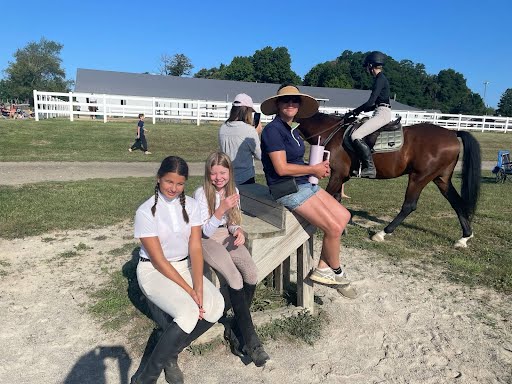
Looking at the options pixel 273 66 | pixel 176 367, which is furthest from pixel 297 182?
pixel 273 66

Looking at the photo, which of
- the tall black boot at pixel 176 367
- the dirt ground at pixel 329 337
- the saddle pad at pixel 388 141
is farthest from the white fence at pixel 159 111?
the tall black boot at pixel 176 367

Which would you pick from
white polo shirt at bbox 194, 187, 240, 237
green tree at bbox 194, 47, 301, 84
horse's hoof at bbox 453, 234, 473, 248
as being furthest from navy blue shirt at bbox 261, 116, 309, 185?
green tree at bbox 194, 47, 301, 84

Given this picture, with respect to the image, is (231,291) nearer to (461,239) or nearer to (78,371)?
(78,371)

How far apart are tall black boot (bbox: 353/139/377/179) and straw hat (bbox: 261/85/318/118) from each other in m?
2.26

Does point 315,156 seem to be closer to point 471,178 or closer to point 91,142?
point 471,178

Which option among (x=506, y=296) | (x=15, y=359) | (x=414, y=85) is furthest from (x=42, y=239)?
(x=414, y=85)

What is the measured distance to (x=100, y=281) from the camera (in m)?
4.43

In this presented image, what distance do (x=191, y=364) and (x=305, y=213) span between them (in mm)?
1516

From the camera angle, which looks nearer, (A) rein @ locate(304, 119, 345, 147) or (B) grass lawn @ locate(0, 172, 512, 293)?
(B) grass lawn @ locate(0, 172, 512, 293)

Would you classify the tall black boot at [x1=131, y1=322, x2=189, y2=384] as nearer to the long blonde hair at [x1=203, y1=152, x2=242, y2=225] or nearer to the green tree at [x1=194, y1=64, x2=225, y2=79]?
the long blonde hair at [x1=203, y1=152, x2=242, y2=225]

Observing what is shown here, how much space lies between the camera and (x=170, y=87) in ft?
156

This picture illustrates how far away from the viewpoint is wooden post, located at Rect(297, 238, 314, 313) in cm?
385

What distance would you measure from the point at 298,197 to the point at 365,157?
2961 millimetres

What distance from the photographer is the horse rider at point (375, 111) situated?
19.3 ft
